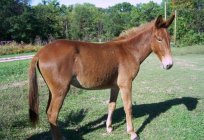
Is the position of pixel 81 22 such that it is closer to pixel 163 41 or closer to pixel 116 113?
pixel 116 113

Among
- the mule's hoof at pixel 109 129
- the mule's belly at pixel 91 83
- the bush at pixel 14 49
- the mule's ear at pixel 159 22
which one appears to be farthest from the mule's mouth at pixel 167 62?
the bush at pixel 14 49

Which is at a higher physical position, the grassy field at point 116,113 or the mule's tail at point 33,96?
the mule's tail at point 33,96

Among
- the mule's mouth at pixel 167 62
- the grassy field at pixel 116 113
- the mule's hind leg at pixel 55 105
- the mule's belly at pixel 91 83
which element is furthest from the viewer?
the grassy field at pixel 116 113

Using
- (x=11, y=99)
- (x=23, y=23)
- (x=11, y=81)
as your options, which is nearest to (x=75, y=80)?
(x=11, y=99)

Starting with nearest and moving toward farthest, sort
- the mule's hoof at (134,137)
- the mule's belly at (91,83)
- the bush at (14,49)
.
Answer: the mule's belly at (91,83) → the mule's hoof at (134,137) → the bush at (14,49)

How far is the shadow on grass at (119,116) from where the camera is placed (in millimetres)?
6191

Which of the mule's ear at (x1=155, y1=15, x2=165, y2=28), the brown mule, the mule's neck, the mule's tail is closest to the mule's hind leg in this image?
the brown mule

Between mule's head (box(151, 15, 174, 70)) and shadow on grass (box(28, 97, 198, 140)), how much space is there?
1476 mm

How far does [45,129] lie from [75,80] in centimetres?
137

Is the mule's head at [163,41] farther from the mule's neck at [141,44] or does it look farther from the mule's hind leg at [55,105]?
the mule's hind leg at [55,105]

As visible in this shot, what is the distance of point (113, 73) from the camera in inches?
238

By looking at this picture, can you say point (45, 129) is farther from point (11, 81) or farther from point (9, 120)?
point (11, 81)

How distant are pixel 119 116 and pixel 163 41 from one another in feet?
7.16

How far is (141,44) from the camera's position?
646 cm
